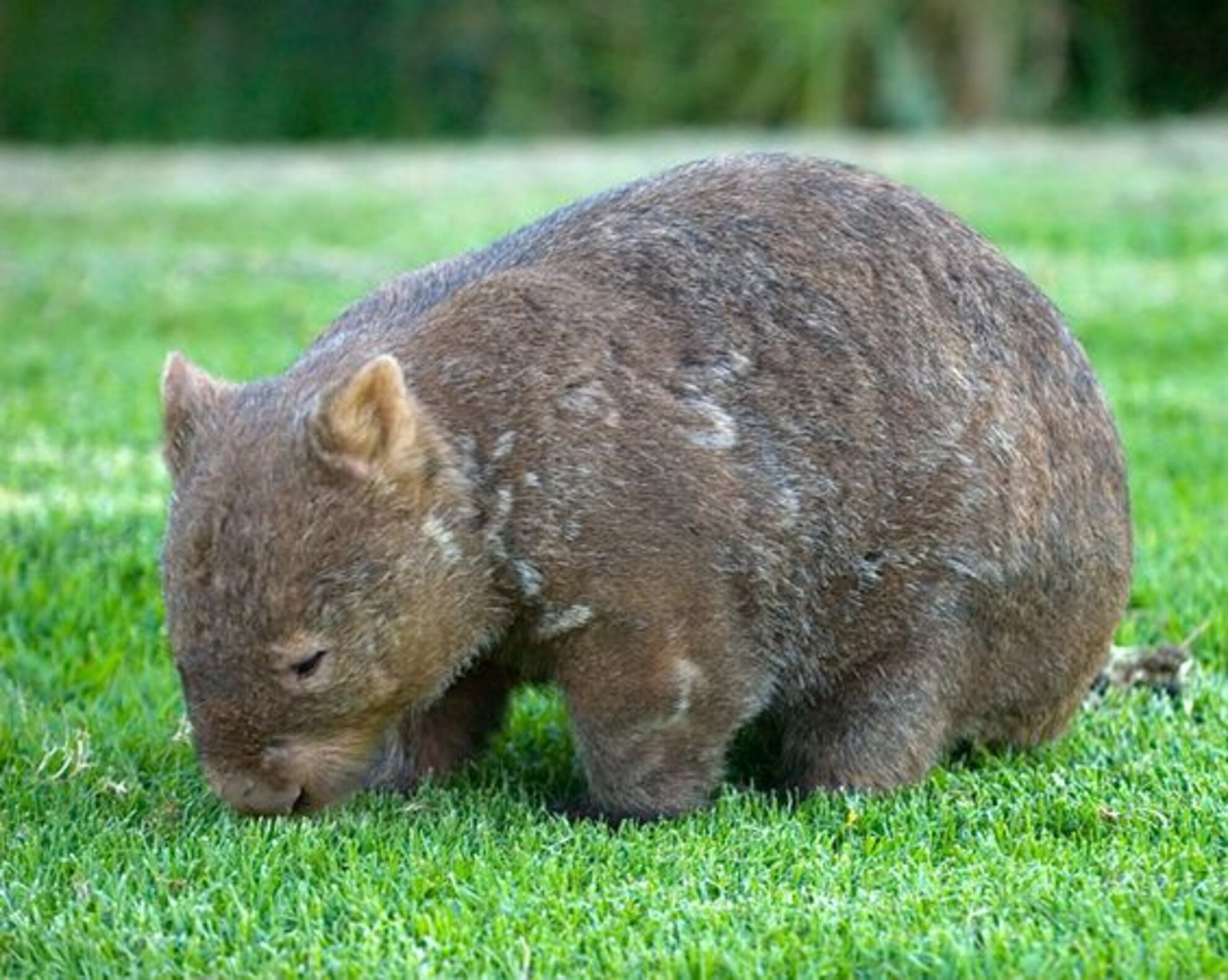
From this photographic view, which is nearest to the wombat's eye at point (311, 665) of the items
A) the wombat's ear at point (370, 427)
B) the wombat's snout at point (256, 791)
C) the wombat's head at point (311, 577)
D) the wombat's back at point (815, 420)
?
the wombat's head at point (311, 577)

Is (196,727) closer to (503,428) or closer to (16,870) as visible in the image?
(16,870)

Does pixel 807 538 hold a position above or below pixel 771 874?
above

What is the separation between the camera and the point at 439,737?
4.86m

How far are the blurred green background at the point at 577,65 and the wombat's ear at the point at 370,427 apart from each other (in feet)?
52.0

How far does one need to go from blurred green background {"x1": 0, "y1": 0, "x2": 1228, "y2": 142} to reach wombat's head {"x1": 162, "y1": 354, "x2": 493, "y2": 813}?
624 inches

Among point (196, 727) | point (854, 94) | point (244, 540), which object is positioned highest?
point (244, 540)

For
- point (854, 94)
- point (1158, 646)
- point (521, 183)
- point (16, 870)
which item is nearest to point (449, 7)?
point (854, 94)

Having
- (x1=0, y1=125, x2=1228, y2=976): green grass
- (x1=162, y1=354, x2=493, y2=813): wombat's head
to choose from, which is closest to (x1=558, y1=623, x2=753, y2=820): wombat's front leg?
(x1=0, y1=125, x2=1228, y2=976): green grass

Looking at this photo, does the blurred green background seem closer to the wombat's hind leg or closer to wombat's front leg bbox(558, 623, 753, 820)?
the wombat's hind leg

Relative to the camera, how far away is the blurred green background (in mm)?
19797

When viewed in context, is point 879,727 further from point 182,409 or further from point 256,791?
point 182,409

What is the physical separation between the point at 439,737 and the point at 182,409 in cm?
98

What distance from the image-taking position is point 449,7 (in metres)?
20.3

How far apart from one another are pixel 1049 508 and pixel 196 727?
75.2 inches
